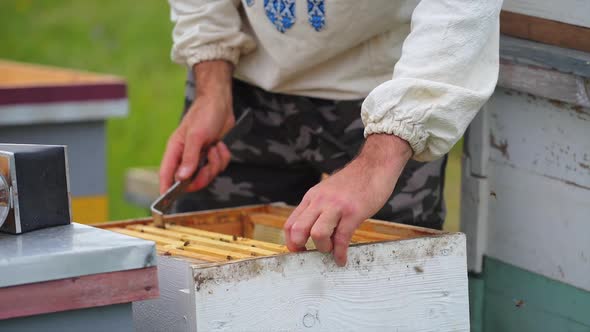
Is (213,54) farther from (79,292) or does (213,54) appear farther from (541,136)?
(79,292)

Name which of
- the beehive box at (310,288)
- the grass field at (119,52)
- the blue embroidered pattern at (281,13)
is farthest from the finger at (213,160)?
the grass field at (119,52)

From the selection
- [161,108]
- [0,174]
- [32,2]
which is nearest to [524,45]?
[0,174]

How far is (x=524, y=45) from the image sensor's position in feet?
7.40

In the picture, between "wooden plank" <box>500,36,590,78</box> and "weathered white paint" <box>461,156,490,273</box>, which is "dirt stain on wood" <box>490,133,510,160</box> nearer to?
"weathered white paint" <box>461,156,490,273</box>

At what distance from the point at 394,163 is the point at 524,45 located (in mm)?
730

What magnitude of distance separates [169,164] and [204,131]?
0.12 m

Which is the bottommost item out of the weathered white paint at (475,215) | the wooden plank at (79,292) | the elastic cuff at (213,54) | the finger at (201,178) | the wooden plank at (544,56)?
the weathered white paint at (475,215)

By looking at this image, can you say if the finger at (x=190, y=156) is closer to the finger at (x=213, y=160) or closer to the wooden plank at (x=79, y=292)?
the finger at (x=213, y=160)

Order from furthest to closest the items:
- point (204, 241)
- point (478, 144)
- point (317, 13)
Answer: point (478, 144) < point (317, 13) < point (204, 241)

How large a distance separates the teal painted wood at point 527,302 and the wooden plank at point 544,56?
0.50 meters

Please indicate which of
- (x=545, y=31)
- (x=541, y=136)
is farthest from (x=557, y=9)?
(x=541, y=136)

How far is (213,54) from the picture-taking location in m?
2.42

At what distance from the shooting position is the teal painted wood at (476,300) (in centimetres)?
248

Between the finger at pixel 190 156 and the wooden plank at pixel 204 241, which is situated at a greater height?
the finger at pixel 190 156
